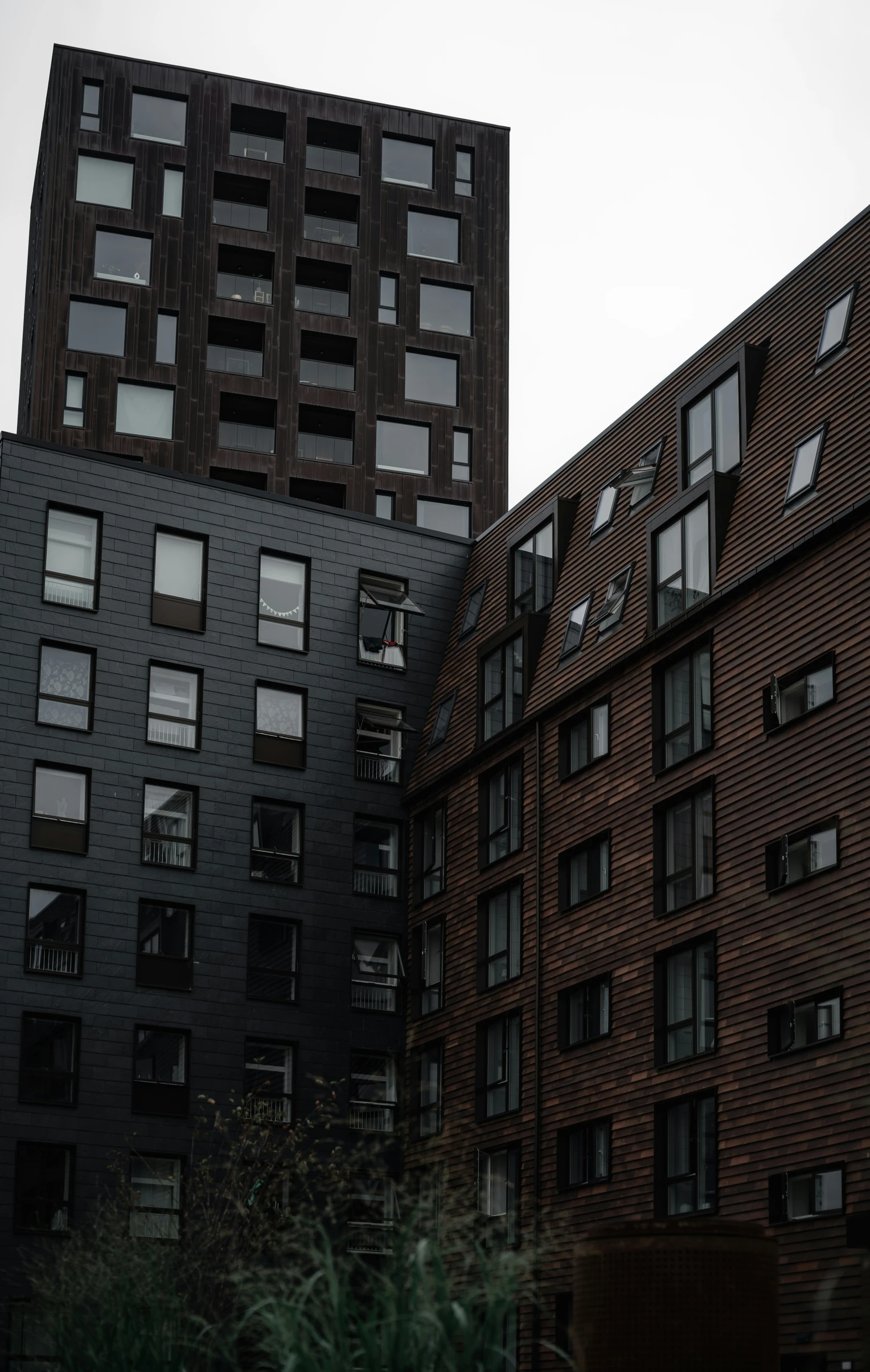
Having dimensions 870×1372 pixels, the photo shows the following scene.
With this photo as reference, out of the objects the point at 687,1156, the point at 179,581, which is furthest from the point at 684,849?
the point at 179,581

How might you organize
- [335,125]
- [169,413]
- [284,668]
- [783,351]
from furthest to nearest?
[335,125]
[169,413]
[284,668]
[783,351]

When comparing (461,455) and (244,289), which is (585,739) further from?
(244,289)

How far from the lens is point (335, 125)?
55.6 metres

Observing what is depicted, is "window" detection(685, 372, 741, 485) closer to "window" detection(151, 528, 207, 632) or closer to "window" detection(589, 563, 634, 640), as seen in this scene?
"window" detection(589, 563, 634, 640)

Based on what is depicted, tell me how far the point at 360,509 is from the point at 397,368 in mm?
4573

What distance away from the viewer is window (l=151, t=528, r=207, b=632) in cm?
3750

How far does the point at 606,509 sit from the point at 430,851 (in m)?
7.82

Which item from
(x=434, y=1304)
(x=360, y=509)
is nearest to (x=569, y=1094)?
(x=434, y=1304)

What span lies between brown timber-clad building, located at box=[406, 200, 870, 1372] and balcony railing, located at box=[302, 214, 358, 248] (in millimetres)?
18529

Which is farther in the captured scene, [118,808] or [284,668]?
[284,668]

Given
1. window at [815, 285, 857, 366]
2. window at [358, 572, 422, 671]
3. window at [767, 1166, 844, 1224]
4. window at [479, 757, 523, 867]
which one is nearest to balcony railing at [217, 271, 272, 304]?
window at [358, 572, 422, 671]

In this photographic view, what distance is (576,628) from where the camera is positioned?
34281 mm

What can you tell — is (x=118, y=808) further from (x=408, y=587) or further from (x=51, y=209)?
(x=51, y=209)

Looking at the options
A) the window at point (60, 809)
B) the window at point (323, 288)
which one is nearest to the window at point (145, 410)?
the window at point (323, 288)
